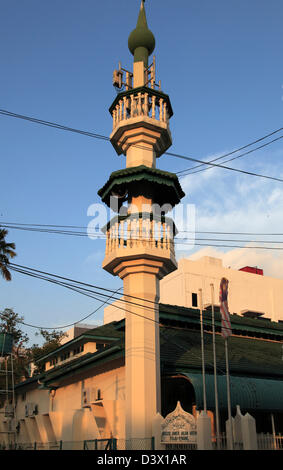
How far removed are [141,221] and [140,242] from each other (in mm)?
1004

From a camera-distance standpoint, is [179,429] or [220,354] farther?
Result: [220,354]

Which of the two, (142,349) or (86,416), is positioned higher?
(142,349)

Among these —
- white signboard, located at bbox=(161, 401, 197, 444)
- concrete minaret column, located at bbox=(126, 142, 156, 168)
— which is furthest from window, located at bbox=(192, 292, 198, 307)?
white signboard, located at bbox=(161, 401, 197, 444)

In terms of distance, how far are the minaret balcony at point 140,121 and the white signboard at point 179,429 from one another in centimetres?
1249

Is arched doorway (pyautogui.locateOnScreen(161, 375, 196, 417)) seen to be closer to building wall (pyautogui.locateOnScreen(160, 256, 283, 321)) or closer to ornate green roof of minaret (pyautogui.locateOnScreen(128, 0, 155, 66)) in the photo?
ornate green roof of minaret (pyautogui.locateOnScreen(128, 0, 155, 66))

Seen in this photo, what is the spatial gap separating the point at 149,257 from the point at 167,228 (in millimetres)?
Answer: 1947

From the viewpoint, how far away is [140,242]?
2127 cm

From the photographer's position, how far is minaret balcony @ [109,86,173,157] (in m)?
23.2

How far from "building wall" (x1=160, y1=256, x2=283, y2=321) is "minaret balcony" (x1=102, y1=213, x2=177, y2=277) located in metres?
43.7

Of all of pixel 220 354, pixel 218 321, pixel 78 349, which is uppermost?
pixel 218 321

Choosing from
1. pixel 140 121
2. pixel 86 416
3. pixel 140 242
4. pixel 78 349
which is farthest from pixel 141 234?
pixel 78 349

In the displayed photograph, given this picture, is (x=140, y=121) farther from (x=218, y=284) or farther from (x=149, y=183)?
(x=218, y=284)
